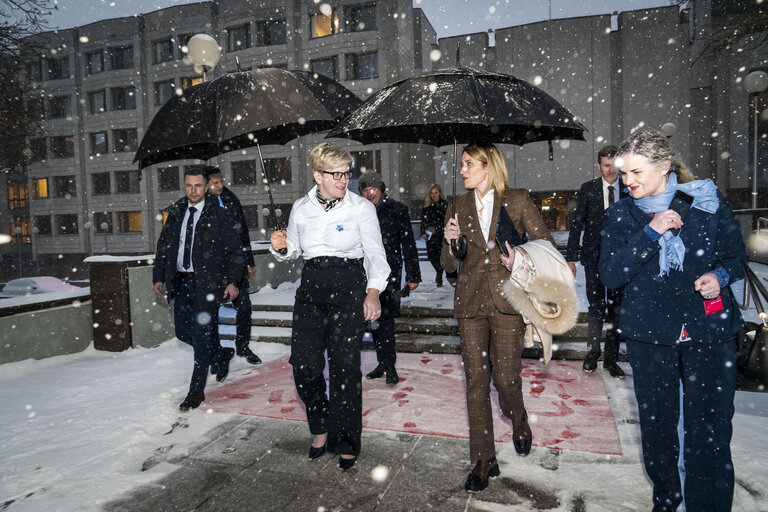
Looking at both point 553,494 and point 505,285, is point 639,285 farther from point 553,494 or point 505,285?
point 553,494

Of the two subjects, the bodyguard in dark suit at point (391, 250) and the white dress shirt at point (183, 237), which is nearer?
the white dress shirt at point (183, 237)

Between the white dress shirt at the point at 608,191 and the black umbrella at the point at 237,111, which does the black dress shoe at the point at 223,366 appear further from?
the white dress shirt at the point at 608,191

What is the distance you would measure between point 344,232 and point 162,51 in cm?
4329

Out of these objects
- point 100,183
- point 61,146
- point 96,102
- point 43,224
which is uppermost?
point 96,102

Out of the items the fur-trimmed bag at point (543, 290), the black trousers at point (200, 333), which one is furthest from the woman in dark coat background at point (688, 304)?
the black trousers at point (200, 333)

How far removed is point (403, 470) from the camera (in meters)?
3.27

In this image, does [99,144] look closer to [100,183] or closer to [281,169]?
[100,183]

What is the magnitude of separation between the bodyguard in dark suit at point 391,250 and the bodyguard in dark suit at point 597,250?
1701 mm

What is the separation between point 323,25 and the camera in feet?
114

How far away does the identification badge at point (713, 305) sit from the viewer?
2.26 meters

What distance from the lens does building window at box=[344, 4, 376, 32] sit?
3341 centimetres

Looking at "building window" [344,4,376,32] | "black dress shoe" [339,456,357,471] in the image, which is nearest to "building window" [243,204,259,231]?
"building window" [344,4,376,32]

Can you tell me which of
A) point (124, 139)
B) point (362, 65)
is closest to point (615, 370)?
point (362, 65)

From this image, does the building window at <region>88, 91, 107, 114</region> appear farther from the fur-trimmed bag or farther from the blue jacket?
the blue jacket
